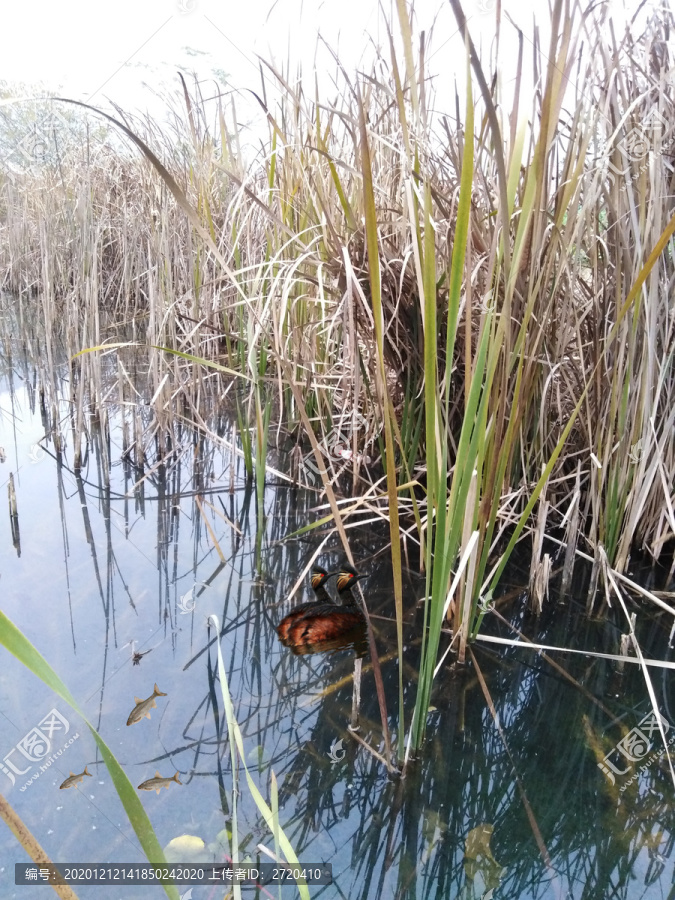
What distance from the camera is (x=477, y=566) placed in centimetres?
117

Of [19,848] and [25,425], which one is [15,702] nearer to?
[19,848]

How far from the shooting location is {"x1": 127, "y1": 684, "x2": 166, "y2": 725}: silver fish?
1.12 metres

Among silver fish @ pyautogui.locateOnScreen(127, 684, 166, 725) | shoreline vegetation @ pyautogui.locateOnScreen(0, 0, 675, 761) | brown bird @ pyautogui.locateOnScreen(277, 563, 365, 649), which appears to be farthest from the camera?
brown bird @ pyautogui.locateOnScreen(277, 563, 365, 649)

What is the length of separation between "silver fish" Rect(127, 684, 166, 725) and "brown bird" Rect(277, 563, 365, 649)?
292 mm

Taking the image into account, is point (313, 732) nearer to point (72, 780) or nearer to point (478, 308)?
point (72, 780)

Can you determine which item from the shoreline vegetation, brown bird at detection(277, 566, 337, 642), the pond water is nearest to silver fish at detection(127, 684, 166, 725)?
the pond water

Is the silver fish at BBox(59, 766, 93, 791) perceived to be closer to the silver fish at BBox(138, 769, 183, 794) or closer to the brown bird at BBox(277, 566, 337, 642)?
the silver fish at BBox(138, 769, 183, 794)

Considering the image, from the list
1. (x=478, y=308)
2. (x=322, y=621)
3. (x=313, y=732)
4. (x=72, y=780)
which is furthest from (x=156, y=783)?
(x=478, y=308)

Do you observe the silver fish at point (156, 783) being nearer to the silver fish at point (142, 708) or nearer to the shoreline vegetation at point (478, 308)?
the silver fish at point (142, 708)

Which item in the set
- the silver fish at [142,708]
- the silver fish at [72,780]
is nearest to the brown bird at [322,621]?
the silver fish at [142,708]

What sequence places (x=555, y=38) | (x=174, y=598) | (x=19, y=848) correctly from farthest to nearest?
(x=174, y=598)
(x=19, y=848)
(x=555, y=38)

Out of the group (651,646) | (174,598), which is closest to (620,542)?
(651,646)

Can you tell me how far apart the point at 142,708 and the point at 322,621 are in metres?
0.39

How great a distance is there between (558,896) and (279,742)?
48 cm
